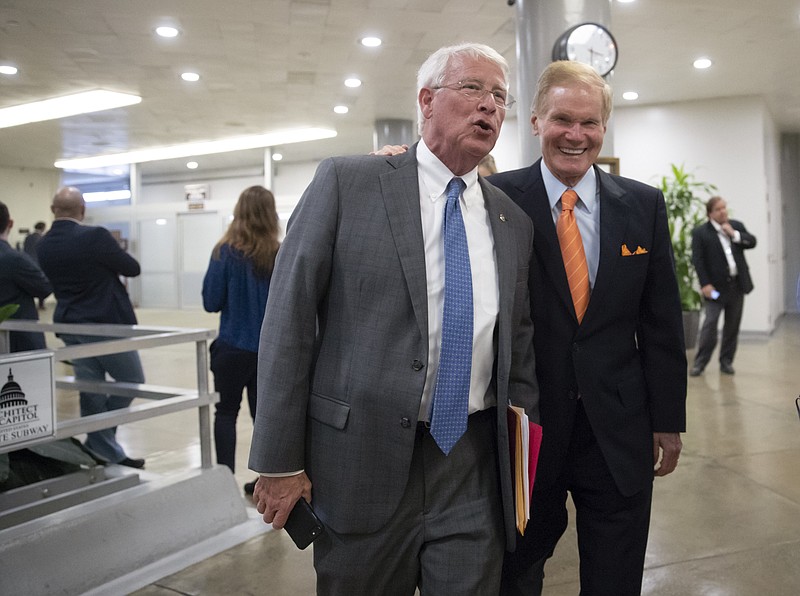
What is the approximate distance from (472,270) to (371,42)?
754cm

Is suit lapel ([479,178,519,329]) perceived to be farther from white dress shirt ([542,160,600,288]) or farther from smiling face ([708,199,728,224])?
smiling face ([708,199,728,224])

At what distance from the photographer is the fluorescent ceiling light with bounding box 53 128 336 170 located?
14.7 m

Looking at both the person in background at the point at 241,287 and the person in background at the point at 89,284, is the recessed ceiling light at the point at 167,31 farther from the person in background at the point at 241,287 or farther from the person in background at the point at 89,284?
the person in background at the point at 241,287

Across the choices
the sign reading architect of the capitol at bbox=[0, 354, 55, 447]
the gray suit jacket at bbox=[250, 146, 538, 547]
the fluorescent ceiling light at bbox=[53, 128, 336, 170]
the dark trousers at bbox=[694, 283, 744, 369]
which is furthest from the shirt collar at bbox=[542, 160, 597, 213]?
the fluorescent ceiling light at bbox=[53, 128, 336, 170]

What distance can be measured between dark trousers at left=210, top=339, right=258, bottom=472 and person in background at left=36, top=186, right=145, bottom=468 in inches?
28.9

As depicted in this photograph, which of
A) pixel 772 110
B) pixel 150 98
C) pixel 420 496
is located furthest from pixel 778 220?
pixel 420 496

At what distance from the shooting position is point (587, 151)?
178cm

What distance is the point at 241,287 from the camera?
3.60 metres

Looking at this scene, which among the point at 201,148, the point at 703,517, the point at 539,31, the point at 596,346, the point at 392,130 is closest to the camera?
the point at 596,346

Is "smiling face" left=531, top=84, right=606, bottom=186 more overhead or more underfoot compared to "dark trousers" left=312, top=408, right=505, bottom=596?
more overhead

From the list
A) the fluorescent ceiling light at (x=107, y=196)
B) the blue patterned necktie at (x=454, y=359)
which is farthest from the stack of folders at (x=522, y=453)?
the fluorescent ceiling light at (x=107, y=196)

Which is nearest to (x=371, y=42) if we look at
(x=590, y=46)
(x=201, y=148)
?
(x=590, y=46)

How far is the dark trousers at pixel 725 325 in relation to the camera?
23.8 feet

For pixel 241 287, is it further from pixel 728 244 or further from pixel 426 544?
pixel 728 244
